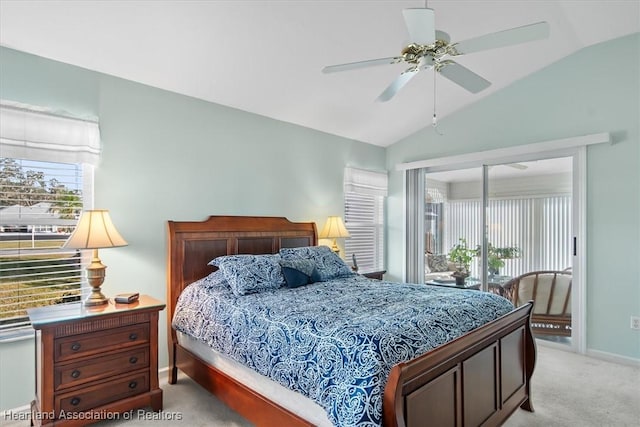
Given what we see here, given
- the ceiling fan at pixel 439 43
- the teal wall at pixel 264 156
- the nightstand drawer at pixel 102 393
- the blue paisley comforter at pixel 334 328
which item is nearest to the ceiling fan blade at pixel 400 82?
the ceiling fan at pixel 439 43

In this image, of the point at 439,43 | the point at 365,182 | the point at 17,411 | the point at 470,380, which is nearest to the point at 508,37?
the point at 439,43

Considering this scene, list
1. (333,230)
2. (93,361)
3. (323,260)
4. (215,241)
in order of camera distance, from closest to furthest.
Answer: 1. (93,361)
2. (215,241)
3. (323,260)
4. (333,230)

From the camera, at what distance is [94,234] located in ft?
8.43

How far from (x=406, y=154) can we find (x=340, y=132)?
3.78ft

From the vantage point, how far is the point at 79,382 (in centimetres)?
237

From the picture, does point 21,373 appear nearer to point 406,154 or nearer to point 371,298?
point 371,298

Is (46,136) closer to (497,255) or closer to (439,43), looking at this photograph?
(439,43)

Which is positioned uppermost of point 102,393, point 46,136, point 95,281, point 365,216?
point 46,136

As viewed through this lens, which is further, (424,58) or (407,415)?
(424,58)

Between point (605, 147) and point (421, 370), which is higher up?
point (605, 147)

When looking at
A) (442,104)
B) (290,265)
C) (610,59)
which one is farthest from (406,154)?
(290,265)

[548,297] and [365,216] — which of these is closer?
[548,297]

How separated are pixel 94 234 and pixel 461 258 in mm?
4216

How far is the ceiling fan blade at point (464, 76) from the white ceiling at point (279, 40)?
2.48 feet
